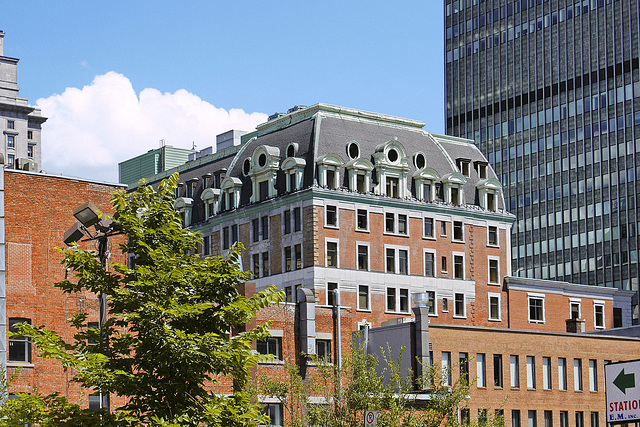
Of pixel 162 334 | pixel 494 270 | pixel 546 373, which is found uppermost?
pixel 494 270

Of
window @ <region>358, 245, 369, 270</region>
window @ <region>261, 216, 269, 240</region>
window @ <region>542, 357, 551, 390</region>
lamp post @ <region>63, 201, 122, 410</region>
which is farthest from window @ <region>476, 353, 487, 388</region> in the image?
lamp post @ <region>63, 201, 122, 410</region>

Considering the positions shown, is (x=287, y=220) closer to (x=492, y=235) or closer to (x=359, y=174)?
(x=359, y=174)

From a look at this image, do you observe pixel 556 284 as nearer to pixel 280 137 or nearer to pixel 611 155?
pixel 280 137

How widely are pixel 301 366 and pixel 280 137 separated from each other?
45.4m

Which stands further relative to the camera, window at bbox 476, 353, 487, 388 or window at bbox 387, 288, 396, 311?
window at bbox 387, 288, 396, 311

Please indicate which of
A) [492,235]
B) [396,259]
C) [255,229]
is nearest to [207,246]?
[255,229]

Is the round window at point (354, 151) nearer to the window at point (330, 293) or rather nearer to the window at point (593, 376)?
the window at point (330, 293)

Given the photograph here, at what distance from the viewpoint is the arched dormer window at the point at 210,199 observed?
363 feet

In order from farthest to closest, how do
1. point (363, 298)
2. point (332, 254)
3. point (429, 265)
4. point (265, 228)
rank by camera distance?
point (429, 265)
point (265, 228)
point (363, 298)
point (332, 254)

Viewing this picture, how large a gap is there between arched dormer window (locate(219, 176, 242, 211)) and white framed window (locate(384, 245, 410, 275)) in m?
15.8

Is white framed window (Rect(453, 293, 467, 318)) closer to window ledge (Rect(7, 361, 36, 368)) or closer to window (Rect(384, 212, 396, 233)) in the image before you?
window (Rect(384, 212, 396, 233))

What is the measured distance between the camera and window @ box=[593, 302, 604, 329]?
→ 114750 millimetres

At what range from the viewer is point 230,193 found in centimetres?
10875

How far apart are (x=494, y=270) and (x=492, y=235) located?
3572 millimetres
